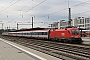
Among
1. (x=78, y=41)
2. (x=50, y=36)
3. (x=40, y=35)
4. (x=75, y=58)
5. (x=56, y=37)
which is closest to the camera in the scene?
(x=75, y=58)

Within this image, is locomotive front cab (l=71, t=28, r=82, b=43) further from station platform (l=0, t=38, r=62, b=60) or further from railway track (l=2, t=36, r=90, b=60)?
station platform (l=0, t=38, r=62, b=60)

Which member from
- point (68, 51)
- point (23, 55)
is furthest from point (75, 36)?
point (23, 55)

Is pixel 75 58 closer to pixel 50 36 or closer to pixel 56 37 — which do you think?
pixel 56 37

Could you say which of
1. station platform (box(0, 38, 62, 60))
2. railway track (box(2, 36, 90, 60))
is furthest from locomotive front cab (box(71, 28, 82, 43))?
station platform (box(0, 38, 62, 60))

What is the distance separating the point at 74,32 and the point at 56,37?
4.72 meters

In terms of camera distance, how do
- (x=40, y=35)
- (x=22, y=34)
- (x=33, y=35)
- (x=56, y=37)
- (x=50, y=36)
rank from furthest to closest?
(x=22, y=34) → (x=33, y=35) → (x=40, y=35) → (x=50, y=36) → (x=56, y=37)

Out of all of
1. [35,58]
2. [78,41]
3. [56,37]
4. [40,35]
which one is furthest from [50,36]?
[35,58]

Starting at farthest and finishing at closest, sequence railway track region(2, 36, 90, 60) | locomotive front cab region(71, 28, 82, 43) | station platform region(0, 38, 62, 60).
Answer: locomotive front cab region(71, 28, 82, 43), station platform region(0, 38, 62, 60), railway track region(2, 36, 90, 60)

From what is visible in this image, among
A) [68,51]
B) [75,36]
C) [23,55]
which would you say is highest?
[75,36]

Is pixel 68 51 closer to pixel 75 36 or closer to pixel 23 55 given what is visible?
pixel 23 55

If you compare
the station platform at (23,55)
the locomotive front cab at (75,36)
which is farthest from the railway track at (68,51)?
the locomotive front cab at (75,36)

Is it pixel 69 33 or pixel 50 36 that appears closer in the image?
pixel 69 33

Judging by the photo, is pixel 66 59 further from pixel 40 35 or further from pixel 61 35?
pixel 40 35

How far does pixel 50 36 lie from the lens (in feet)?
133
